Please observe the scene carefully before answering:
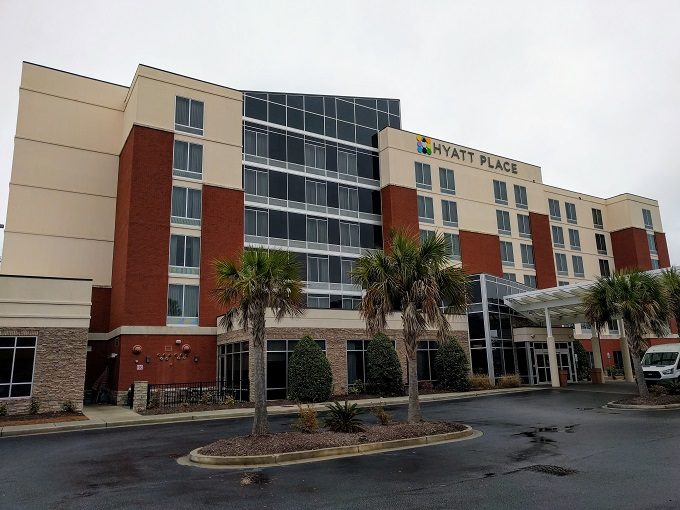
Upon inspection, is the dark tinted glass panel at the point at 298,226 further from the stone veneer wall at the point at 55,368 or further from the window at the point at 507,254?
the window at the point at 507,254

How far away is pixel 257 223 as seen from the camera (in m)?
37.6

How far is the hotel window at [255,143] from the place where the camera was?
38.5 m

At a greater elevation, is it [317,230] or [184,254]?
[317,230]

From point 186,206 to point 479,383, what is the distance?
70.6 ft

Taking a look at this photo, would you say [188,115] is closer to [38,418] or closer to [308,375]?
[308,375]

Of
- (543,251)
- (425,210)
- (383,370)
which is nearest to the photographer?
(383,370)

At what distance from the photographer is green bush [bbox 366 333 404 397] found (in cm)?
2888

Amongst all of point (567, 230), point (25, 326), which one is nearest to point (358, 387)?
point (25, 326)

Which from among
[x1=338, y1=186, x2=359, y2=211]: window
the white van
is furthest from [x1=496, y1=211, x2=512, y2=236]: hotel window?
the white van

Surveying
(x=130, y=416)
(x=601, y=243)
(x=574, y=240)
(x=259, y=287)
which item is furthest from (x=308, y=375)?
(x=601, y=243)

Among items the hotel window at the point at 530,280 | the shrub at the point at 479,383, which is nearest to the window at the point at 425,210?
the hotel window at the point at 530,280

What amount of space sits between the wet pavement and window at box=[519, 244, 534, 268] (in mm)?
34491

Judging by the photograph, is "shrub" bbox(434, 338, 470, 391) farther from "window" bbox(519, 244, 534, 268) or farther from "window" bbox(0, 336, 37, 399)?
"window" bbox(0, 336, 37, 399)

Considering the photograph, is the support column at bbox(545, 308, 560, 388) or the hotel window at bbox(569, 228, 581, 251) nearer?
the support column at bbox(545, 308, 560, 388)
